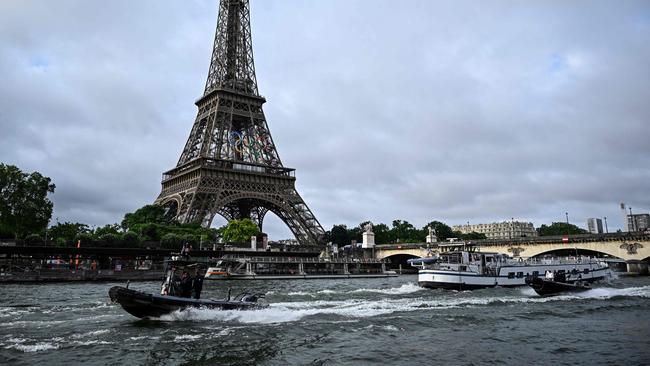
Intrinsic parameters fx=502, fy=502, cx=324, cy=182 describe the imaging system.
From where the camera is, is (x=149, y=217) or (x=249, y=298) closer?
(x=249, y=298)

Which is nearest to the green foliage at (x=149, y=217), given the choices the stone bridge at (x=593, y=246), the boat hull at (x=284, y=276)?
the boat hull at (x=284, y=276)

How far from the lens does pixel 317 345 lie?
63.5 feet

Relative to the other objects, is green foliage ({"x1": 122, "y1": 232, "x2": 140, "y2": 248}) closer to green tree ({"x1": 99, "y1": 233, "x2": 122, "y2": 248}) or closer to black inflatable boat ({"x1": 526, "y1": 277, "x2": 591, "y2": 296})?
green tree ({"x1": 99, "y1": 233, "x2": 122, "y2": 248})

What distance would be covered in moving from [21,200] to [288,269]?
4074 centimetres

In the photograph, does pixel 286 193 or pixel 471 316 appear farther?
pixel 286 193

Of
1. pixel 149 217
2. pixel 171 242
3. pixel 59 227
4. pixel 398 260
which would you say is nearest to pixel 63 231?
pixel 59 227

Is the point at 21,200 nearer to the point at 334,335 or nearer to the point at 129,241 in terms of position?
the point at 129,241

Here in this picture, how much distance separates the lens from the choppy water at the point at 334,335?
1717 centimetres

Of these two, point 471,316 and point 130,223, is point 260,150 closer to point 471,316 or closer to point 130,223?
point 130,223

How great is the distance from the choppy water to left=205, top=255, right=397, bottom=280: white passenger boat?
36.5 metres

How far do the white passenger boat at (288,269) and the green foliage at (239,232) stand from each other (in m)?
9.54

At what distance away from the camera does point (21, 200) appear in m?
73.9

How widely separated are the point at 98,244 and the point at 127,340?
57091 millimetres

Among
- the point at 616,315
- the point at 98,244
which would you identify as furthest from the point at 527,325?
the point at 98,244
